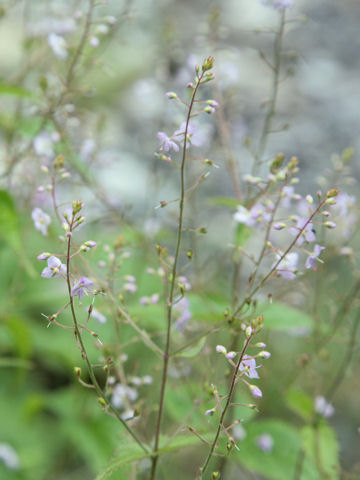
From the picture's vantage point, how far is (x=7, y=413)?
11.4 ft

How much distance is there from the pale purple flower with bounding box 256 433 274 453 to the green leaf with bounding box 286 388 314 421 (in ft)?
0.66

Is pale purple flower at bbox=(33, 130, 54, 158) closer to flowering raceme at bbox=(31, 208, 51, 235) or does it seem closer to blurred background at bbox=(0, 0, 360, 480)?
blurred background at bbox=(0, 0, 360, 480)

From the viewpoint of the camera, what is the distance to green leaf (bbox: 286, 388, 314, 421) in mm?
2689

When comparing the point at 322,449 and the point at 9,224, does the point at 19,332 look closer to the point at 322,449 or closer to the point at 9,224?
the point at 9,224

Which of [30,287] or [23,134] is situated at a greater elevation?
[23,134]

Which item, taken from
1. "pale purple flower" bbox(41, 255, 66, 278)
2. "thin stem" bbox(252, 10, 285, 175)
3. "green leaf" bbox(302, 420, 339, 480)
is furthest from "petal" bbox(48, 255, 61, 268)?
"green leaf" bbox(302, 420, 339, 480)

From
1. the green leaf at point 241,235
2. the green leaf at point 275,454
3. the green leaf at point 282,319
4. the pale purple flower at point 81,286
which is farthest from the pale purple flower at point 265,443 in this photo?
the pale purple flower at point 81,286

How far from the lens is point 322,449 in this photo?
260 cm

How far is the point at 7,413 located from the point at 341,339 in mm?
2211

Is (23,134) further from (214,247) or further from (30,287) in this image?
(214,247)

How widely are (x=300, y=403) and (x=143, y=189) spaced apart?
13.1 ft

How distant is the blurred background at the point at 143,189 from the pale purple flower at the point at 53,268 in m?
0.25

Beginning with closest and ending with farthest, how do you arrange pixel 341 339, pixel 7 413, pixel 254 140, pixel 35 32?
pixel 341 339 → pixel 35 32 → pixel 7 413 → pixel 254 140

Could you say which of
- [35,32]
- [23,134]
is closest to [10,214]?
[23,134]
